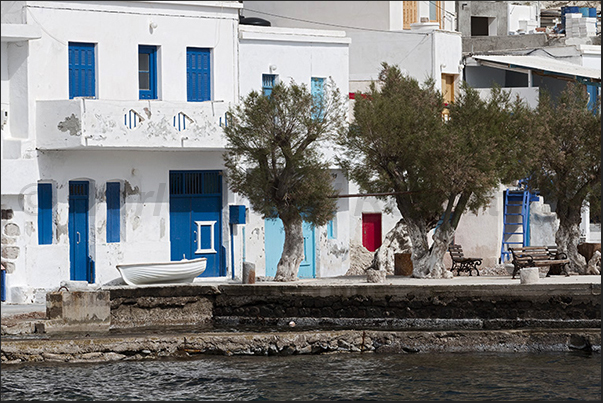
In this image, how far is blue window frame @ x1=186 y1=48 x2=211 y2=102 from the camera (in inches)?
1212

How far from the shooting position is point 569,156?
29750 mm

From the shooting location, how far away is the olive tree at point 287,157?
27.8m

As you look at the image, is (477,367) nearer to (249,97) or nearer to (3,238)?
(249,97)

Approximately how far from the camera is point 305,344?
23984 mm

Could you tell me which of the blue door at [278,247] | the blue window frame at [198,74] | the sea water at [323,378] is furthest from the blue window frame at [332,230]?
the sea water at [323,378]

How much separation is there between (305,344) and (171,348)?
9.30ft

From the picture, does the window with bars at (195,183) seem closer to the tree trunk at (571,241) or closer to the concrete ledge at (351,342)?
the concrete ledge at (351,342)

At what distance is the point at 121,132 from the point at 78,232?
294cm

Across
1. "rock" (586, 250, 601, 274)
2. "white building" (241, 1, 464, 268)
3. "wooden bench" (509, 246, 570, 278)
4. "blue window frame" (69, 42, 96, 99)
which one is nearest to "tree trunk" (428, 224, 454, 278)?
"wooden bench" (509, 246, 570, 278)

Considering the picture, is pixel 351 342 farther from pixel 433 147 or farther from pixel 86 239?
pixel 86 239

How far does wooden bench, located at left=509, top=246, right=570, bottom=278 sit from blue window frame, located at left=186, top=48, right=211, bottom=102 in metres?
9.35

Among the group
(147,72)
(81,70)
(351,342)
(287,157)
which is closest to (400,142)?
(287,157)

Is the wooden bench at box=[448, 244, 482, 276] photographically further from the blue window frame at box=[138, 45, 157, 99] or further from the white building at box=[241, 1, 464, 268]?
the blue window frame at box=[138, 45, 157, 99]

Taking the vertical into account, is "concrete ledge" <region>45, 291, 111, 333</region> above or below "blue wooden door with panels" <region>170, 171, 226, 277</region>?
below
